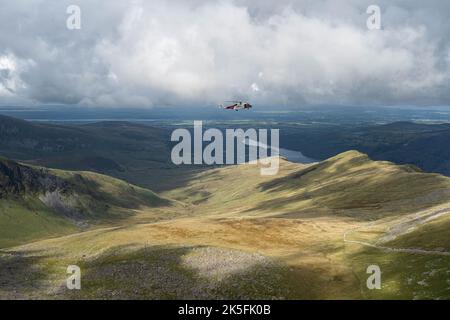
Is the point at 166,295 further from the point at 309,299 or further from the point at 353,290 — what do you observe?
the point at 353,290

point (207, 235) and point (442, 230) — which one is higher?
point (442, 230)

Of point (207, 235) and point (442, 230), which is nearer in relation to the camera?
point (442, 230)

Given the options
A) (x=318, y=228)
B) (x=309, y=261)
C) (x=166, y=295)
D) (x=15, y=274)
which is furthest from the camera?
(x=318, y=228)

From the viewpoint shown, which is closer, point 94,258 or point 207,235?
point 94,258
